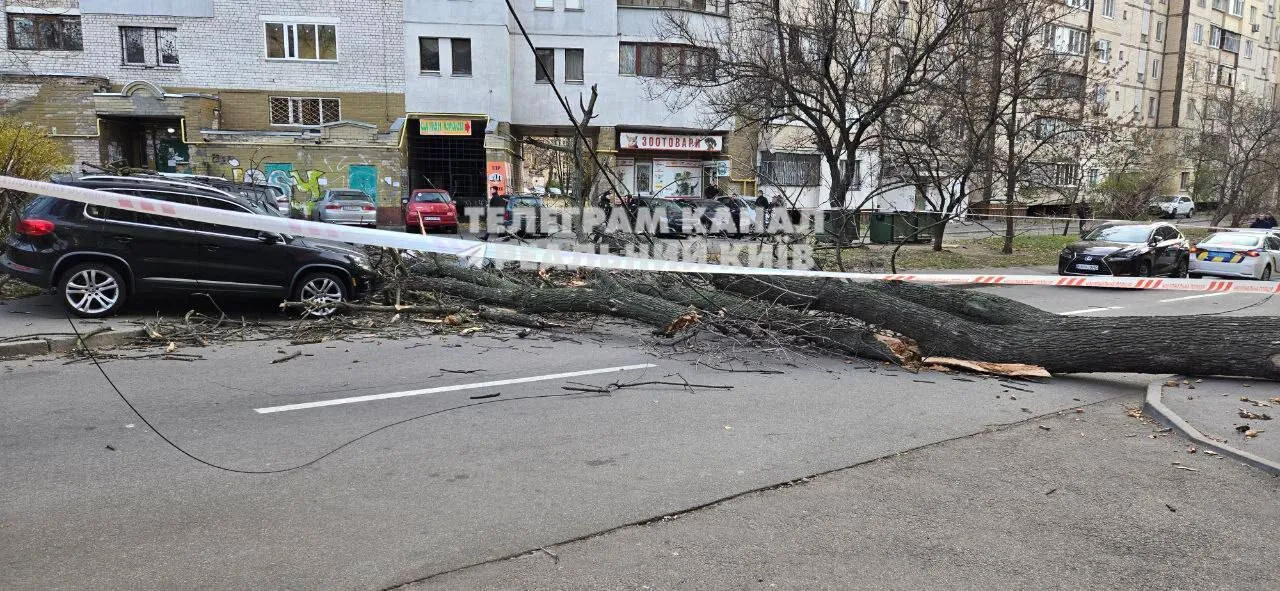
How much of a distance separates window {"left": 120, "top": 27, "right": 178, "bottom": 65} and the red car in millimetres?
14486

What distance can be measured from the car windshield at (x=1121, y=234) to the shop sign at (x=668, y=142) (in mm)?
20146

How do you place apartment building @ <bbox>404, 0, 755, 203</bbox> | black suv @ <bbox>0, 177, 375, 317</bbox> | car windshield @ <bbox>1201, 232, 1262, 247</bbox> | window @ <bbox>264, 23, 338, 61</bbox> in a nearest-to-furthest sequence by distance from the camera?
black suv @ <bbox>0, 177, 375, 317</bbox> → car windshield @ <bbox>1201, 232, 1262, 247</bbox> → window @ <bbox>264, 23, 338, 61</bbox> → apartment building @ <bbox>404, 0, 755, 203</bbox>

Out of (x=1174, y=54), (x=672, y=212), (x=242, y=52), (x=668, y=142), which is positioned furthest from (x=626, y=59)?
(x=1174, y=54)

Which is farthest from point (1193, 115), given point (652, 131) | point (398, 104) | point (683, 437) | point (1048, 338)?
point (683, 437)

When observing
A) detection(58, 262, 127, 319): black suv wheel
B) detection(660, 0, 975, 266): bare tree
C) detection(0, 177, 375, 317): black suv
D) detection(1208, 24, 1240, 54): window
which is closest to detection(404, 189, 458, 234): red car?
detection(660, 0, 975, 266): bare tree

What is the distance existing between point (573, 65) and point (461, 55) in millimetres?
5090

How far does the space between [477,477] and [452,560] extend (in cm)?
106

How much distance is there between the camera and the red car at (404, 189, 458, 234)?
27302 millimetres

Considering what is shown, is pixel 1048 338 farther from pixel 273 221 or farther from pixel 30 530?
pixel 30 530

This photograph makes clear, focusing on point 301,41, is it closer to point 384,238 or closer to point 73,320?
point 73,320

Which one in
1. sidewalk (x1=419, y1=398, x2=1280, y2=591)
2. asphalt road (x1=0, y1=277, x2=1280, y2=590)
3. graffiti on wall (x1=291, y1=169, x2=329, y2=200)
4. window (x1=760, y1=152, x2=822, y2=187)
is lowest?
sidewalk (x1=419, y1=398, x2=1280, y2=591)

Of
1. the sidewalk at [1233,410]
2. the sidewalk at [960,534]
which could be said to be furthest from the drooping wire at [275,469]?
the sidewalk at [1233,410]

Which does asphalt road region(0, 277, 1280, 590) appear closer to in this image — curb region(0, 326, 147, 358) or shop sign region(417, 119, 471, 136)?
curb region(0, 326, 147, 358)

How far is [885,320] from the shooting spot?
831 centimetres
